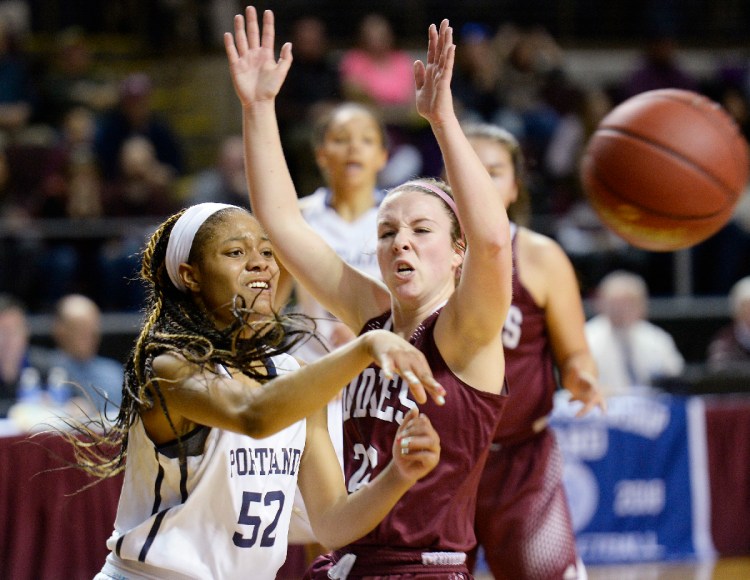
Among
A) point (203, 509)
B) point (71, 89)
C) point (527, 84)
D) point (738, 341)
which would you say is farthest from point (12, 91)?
point (203, 509)

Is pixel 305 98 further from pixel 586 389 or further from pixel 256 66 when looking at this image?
pixel 256 66

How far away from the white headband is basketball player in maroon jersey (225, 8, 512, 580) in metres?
0.43

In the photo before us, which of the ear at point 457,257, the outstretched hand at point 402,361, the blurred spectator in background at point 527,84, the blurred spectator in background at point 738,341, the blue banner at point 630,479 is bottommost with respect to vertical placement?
the blue banner at point 630,479

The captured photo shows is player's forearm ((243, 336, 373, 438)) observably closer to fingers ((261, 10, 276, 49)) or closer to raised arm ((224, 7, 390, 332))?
raised arm ((224, 7, 390, 332))

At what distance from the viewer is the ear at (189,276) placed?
281 cm

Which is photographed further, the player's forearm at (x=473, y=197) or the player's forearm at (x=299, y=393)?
the player's forearm at (x=473, y=197)

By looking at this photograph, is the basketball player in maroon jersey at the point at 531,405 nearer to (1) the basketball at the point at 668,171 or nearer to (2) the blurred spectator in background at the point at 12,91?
(1) the basketball at the point at 668,171

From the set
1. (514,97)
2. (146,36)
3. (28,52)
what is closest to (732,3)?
(514,97)

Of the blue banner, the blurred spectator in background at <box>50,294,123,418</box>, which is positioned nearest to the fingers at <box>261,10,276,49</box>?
the blue banner

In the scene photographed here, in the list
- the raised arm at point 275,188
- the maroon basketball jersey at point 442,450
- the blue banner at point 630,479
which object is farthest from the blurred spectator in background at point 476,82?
the maroon basketball jersey at point 442,450

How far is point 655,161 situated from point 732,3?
30.7 feet

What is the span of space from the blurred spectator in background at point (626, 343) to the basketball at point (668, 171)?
3621 millimetres

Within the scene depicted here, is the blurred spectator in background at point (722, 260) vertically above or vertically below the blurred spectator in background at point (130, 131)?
below

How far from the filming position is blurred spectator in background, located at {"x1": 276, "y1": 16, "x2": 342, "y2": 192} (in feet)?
32.9
